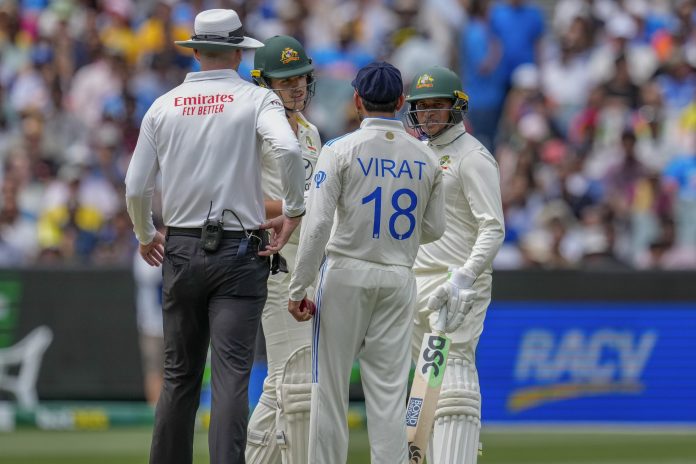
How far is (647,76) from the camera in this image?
15836 millimetres

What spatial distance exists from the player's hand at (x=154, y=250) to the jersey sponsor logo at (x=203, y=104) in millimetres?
655

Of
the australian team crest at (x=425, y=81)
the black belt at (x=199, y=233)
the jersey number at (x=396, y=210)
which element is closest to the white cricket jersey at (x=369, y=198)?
the jersey number at (x=396, y=210)

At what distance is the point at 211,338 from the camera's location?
700cm

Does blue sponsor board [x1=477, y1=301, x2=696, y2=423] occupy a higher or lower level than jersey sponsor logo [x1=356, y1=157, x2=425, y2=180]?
lower

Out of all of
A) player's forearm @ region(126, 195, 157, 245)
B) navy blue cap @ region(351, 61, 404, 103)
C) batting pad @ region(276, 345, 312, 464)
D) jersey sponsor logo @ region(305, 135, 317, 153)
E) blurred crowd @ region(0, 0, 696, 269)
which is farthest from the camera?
blurred crowd @ region(0, 0, 696, 269)

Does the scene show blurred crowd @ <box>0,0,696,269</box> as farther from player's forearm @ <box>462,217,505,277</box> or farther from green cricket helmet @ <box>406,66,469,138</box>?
player's forearm @ <box>462,217,505,277</box>

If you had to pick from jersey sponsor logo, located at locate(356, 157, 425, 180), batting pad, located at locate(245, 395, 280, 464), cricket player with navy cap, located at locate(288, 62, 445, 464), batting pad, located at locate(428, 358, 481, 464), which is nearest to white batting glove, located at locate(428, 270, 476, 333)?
cricket player with navy cap, located at locate(288, 62, 445, 464)

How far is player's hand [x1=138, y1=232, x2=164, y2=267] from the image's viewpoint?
7.18m

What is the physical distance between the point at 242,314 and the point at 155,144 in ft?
3.08

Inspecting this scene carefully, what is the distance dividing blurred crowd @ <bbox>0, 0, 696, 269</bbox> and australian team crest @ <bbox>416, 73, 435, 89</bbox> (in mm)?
5485

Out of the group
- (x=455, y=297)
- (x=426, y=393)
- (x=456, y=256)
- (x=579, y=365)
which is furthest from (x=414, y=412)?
(x=579, y=365)

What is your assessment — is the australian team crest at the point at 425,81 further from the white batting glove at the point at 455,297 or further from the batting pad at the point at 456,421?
the batting pad at the point at 456,421

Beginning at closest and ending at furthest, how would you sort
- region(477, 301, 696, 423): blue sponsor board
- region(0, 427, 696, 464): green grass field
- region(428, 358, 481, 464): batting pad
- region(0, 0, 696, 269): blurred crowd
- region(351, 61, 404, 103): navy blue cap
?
region(351, 61, 404, 103): navy blue cap
region(428, 358, 481, 464): batting pad
region(0, 427, 696, 464): green grass field
region(477, 301, 696, 423): blue sponsor board
region(0, 0, 696, 269): blurred crowd

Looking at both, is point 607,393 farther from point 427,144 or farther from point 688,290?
point 427,144
